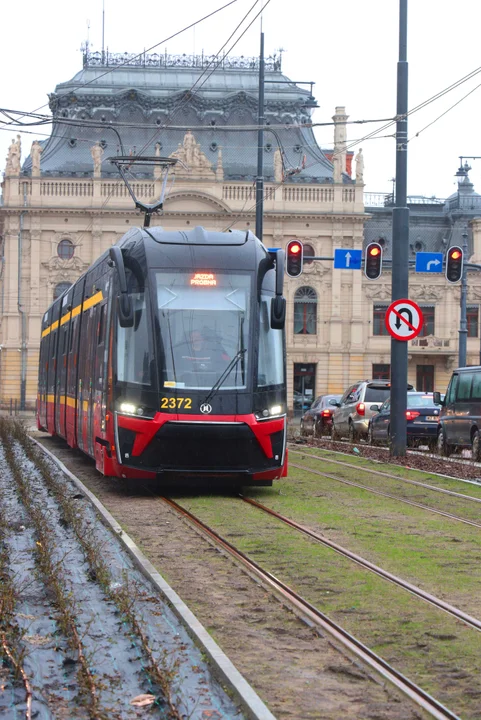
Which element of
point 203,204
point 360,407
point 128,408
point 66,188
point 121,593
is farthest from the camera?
point 66,188

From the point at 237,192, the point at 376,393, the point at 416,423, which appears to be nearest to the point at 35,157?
the point at 237,192

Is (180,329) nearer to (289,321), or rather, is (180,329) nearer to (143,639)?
(143,639)

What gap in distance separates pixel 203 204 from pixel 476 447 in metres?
51.1

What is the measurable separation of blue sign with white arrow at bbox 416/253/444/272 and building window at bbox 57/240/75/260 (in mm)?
44483

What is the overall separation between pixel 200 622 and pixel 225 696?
5.30 feet

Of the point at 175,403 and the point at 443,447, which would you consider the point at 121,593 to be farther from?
the point at 443,447

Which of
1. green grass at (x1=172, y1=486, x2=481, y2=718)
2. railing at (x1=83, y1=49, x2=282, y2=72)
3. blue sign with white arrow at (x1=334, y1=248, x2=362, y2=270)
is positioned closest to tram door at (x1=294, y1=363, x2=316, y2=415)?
railing at (x1=83, y1=49, x2=282, y2=72)

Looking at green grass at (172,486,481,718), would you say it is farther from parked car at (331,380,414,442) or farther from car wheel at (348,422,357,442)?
parked car at (331,380,414,442)

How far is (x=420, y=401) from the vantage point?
30.9 metres

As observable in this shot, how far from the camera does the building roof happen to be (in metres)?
74.1

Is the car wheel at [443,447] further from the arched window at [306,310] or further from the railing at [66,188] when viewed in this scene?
the railing at [66,188]

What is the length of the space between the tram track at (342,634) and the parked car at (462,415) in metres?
14.5

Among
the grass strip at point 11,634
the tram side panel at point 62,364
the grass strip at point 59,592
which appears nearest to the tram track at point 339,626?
the grass strip at point 59,592

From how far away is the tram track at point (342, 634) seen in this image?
5.95 meters
